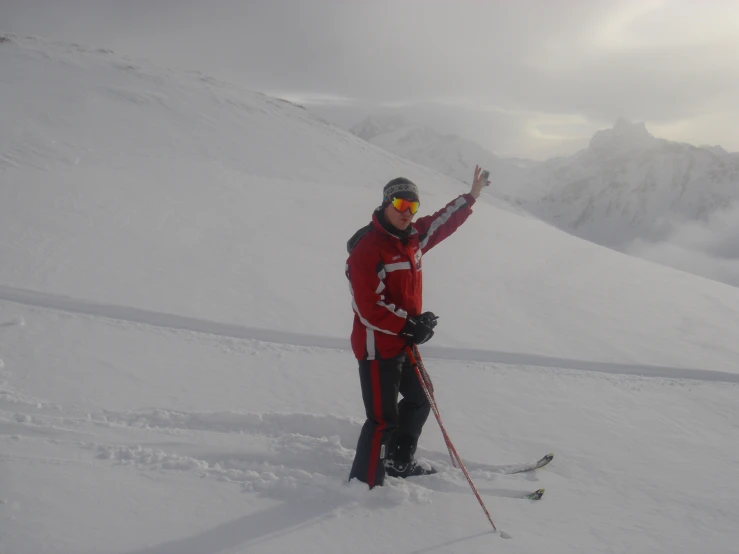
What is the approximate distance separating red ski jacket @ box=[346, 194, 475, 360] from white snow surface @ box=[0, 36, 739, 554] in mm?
888

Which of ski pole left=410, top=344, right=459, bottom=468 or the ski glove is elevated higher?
the ski glove

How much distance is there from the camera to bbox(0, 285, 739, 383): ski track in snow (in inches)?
210

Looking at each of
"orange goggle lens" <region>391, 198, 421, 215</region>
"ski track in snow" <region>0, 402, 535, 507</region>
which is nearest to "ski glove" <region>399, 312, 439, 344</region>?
"orange goggle lens" <region>391, 198, 421, 215</region>

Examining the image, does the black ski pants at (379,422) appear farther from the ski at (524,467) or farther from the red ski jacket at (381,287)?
the ski at (524,467)

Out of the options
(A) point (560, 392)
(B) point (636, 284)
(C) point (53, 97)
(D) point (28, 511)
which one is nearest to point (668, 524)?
(A) point (560, 392)

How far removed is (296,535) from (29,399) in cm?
225

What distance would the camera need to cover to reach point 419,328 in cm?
307

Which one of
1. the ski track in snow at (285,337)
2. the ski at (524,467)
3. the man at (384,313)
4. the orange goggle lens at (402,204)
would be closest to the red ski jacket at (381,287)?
the man at (384,313)

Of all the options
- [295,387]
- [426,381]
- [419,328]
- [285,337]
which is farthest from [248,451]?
[285,337]

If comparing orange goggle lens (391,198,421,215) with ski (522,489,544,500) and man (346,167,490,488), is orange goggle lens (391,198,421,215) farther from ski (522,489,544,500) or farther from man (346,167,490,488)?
ski (522,489,544,500)

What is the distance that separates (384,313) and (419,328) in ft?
0.80

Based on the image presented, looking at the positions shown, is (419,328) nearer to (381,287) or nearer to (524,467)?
(381,287)

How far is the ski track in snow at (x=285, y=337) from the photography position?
533 centimetres

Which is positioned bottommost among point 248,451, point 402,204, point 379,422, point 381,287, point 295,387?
point 248,451
